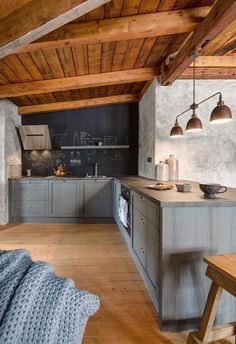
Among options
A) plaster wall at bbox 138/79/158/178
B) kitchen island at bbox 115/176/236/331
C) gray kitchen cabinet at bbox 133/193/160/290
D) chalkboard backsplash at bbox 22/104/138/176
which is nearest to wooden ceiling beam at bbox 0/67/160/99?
plaster wall at bbox 138/79/158/178

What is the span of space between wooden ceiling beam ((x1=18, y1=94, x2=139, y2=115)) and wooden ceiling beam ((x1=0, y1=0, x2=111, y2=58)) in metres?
2.99

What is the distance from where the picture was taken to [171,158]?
3775mm

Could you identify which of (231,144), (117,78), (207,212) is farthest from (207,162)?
(207,212)

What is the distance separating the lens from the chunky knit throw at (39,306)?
67 cm

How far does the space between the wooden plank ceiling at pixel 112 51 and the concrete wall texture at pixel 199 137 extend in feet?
0.76

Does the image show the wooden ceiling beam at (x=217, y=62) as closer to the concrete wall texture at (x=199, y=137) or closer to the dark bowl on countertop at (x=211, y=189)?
the concrete wall texture at (x=199, y=137)

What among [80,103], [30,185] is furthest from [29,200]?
[80,103]

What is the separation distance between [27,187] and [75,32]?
10.9ft

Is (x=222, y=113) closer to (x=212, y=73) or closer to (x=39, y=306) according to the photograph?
(x=212, y=73)

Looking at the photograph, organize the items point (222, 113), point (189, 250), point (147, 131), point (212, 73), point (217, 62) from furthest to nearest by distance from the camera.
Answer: point (147, 131) < point (212, 73) < point (217, 62) < point (222, 113) < point (189, 250)

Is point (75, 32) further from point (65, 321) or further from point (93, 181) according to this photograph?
point (93, 181)

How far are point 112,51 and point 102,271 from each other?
8.91 feet

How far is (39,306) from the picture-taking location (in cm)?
72

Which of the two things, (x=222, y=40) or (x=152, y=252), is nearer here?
(x=152, y=252)
